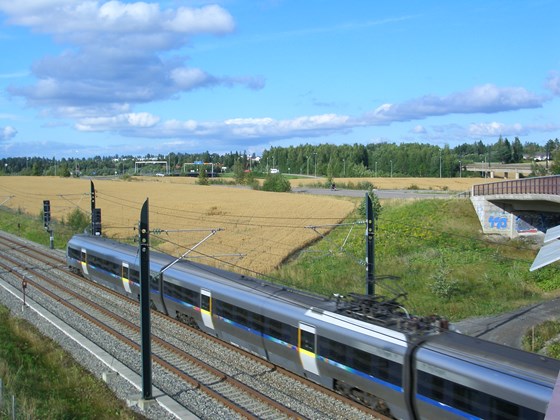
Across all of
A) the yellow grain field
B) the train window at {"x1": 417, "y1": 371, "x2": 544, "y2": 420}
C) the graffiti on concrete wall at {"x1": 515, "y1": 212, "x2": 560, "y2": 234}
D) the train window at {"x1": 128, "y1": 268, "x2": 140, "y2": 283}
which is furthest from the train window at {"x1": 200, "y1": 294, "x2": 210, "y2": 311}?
the graffiti on concrete wall at {"x1": 515, "y1": 212, "x2": 560, "y2": 234}

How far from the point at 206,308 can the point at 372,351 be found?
8.48 m

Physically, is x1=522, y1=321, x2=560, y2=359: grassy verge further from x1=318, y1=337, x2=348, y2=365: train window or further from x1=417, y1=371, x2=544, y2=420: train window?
x1=417, y1=371, x2=544, y2=420: train window

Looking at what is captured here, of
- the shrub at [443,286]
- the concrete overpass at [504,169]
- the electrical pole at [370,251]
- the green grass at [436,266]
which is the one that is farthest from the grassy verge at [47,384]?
the concrete overpass at [504,169]

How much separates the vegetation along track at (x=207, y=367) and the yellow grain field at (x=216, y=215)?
16.6ft

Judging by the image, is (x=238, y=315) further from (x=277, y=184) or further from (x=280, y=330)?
(x=277, y=184)

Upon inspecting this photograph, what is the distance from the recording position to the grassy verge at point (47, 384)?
47.2 ft

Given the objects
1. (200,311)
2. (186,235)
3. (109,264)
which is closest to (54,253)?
(186,235)

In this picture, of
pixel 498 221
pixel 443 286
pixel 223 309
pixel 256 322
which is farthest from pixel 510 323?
pixel 498 221

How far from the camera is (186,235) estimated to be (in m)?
54.3

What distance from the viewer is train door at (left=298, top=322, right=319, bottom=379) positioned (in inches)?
646

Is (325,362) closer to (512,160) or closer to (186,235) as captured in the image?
(186,235)

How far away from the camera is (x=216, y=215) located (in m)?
67.3

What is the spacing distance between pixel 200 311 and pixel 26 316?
8.97 m

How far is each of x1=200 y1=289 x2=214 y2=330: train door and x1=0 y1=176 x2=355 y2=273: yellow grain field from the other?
7424mm
